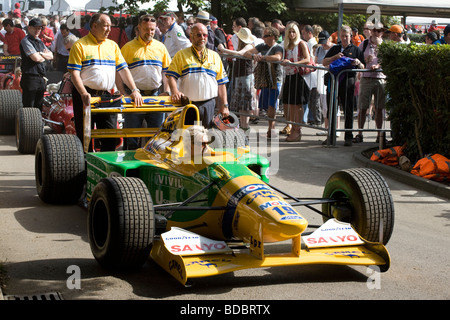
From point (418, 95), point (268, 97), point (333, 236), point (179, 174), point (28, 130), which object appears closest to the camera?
point (333, 236)

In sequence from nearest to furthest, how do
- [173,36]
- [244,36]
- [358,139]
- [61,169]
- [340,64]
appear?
[61,169]
[340,64]
[358,139]
[173,36]
[244,36]

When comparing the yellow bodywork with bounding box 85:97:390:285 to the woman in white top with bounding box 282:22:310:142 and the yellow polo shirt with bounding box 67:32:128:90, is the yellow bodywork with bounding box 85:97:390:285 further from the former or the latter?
the woman in white top with bounding box 282:22:310:142

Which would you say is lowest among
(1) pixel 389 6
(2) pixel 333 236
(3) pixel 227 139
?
(2) pixel 333 236

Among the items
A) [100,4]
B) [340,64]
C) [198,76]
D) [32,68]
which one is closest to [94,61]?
[198,76]

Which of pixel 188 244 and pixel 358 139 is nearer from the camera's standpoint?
pixel 188 244

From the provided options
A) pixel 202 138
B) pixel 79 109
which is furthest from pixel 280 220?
pixel 79 109

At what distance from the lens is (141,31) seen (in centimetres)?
1010

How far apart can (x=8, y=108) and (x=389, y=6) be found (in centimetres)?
913

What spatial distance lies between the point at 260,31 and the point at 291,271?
37.8 feet

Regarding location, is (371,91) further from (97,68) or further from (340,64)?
(97,68)

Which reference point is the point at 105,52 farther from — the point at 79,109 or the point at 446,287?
the point at 446,287

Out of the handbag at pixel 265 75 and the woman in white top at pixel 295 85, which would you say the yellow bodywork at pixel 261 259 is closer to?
the woman in white top at pixel 295 85

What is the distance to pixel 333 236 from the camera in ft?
19.8
